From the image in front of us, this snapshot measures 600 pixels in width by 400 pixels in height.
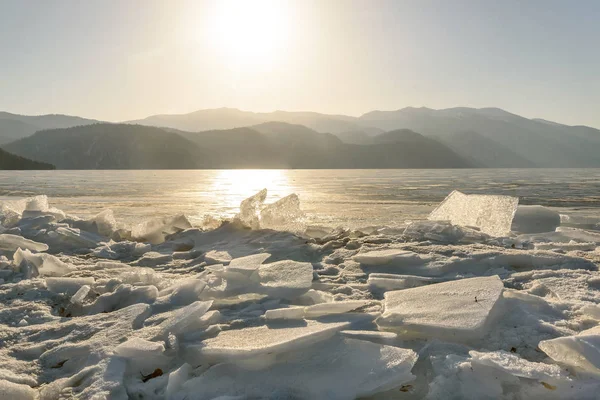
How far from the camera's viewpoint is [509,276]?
3.33m

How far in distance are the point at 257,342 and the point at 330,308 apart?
61 centimetres

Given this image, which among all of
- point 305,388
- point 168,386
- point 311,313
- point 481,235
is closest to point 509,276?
point 481,235

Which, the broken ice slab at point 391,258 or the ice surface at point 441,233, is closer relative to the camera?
the broken ice slab at point 391,258

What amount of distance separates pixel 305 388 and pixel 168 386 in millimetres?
624

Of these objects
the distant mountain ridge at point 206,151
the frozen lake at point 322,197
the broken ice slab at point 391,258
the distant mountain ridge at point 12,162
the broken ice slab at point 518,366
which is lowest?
the frozen lake at point 322,197

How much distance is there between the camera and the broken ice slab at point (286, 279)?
2.98 metres

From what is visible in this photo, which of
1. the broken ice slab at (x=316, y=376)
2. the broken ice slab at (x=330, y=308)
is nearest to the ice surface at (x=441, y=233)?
the broken ice slab at (x=330, y=308)

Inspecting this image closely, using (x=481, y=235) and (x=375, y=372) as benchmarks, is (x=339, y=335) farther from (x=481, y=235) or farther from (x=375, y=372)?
(x=481, y=235)

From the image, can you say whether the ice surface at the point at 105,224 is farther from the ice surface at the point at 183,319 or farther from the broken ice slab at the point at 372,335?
the broken ice slab at the point at 372,335

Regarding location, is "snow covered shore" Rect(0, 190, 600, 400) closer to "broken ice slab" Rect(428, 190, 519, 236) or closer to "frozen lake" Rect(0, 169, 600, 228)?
"broken ice slab" Rect(428, 190, 519, 236)

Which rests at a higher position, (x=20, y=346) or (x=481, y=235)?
(x=481, y=235)

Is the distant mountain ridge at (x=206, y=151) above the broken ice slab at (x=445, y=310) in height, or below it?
above

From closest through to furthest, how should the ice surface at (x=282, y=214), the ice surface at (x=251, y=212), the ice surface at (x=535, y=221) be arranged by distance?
the ice surface at (x=251, y=212) < the ice surface at (x=282, y=214) < the ice surface at (x=535, y=221)

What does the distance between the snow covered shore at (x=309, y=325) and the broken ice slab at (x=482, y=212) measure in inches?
43.0
